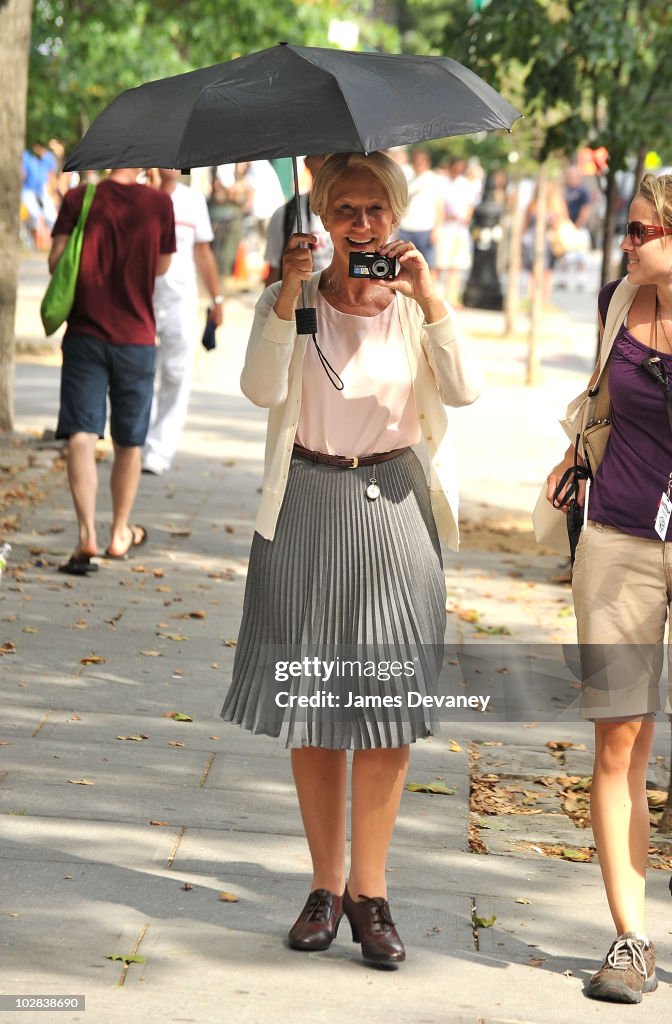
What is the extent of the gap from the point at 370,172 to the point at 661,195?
2.27ft

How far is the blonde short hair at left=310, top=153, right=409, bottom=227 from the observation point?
157 inches

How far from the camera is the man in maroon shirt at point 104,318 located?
323 inches

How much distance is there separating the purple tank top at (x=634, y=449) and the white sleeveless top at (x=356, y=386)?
19.9 inches

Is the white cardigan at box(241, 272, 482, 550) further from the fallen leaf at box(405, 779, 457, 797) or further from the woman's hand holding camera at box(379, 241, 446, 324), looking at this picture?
the fallen leaf at box(405, 779, 457, 797)

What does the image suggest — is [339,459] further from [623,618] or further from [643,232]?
[643,232]

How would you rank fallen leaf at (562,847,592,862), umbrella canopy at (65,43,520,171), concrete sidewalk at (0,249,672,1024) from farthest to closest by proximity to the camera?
fallen leaf at (562,847,592,862), concrete sidewalk at (0,249,672,1024), umbrella canopy at (65,43,520,171)

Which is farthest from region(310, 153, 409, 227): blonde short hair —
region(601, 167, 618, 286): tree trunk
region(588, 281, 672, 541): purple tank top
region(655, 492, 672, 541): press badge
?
region(601, 167, 618, 286): tree trunk

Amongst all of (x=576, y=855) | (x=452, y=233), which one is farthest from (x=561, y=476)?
(x=452, y=233)

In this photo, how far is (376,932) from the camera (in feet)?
13.5

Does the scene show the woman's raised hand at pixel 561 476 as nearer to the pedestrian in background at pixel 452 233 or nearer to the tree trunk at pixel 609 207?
the tree trunk at pixel 609 207

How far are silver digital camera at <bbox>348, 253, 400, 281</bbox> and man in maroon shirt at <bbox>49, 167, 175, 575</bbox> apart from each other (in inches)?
174

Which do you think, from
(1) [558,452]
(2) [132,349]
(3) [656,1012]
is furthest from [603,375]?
(1) [558,452]

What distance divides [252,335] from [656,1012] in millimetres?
1861

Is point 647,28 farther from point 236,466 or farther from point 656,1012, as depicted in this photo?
point 656,1012
